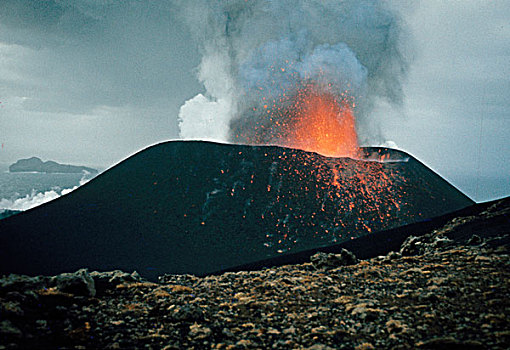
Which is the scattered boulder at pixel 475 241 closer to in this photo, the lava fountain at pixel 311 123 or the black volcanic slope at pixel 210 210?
the black volcanic slope at pixel 210 210

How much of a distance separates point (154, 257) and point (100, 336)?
90.8 ft

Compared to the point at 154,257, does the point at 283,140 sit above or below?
above

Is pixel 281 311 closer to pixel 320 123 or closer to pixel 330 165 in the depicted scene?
pixel 330 165

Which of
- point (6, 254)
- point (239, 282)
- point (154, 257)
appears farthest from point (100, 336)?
point (6, 254)

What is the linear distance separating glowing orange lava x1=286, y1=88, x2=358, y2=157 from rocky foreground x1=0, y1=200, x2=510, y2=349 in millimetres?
46901

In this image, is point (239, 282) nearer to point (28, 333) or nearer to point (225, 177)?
point (28, 333)

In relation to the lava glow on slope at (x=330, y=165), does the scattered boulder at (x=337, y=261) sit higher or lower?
lower

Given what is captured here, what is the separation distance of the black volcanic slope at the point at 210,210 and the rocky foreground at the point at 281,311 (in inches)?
Answer: 835

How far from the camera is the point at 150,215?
40.8 metres

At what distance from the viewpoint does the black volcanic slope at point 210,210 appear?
112 ft

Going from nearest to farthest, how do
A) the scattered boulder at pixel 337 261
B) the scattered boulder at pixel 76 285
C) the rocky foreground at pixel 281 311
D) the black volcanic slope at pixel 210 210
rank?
1. the rocky foreground at pixel 281 311
2. the scattered boulder at pixel 76 285
3. the scattered boulder at pixel 337 261
4. the black volcanic slope at pixel 210 210

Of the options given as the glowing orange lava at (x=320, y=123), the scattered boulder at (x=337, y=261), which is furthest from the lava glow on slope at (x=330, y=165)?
the scattered boulder at (x=337, y=261)

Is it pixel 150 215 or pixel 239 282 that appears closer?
pixel 239 282

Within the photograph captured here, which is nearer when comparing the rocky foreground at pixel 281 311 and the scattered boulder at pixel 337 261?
the rocky foreground at pixel 281 311
